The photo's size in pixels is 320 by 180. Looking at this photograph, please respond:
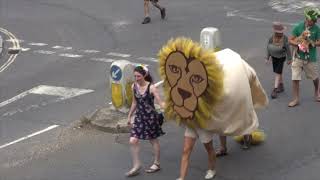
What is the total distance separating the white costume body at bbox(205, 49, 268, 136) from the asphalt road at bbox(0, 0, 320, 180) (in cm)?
79

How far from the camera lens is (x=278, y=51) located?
12.9m

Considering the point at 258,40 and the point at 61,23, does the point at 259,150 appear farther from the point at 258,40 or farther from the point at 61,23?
the point at 61,23

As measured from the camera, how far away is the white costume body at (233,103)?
9.15 m

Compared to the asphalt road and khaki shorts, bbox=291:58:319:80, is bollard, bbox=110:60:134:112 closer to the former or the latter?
the asphalt road

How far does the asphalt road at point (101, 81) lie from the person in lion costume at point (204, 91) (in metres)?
0.82

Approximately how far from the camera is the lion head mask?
29.2 ft

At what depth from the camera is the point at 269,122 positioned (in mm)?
11781

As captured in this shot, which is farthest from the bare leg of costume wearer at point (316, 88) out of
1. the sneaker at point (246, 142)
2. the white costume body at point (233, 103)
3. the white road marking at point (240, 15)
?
the white road marking at point (240, 15)

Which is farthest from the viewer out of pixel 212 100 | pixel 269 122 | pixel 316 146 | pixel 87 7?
pixel 87 7

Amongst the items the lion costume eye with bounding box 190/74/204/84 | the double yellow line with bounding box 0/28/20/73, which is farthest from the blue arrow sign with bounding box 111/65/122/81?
the double yellow line with bounding box 0/28/20/73

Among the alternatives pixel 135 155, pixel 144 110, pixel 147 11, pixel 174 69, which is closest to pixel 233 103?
pixel 174 69

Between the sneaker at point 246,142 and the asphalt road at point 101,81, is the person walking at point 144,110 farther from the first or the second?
the sneaker at point 246,142

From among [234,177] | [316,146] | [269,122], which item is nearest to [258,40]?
[269,122]

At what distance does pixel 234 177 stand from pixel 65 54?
30.1 feet
